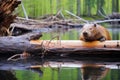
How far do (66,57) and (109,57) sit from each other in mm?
1045

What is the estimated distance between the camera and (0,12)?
12555mm

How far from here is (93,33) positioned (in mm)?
12289

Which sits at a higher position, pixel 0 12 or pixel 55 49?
pixel 0 12

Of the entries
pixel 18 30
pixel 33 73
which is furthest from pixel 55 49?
pixel 18 30

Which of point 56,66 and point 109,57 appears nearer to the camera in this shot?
point 56,66

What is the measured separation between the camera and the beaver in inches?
468

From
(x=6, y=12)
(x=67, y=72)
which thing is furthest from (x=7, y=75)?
(x=6, y=12)

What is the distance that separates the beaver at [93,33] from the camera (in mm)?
11898

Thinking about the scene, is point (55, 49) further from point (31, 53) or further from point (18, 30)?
point (18, 30)

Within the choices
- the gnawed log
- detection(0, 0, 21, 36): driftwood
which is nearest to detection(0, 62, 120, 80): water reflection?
the gnawed log

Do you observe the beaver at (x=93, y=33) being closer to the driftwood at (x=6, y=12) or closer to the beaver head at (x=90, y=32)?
the beaver head at (x=90, y=32)

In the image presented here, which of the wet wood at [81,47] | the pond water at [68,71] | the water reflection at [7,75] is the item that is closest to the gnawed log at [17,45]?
the wet wood at [81,47]

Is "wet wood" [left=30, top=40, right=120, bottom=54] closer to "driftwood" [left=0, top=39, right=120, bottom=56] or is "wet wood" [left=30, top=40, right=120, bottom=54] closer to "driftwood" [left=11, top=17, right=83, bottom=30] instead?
"driftwood" [left=0, top=39, right=120, bottom=56]

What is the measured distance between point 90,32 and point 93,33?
10 centimetres
